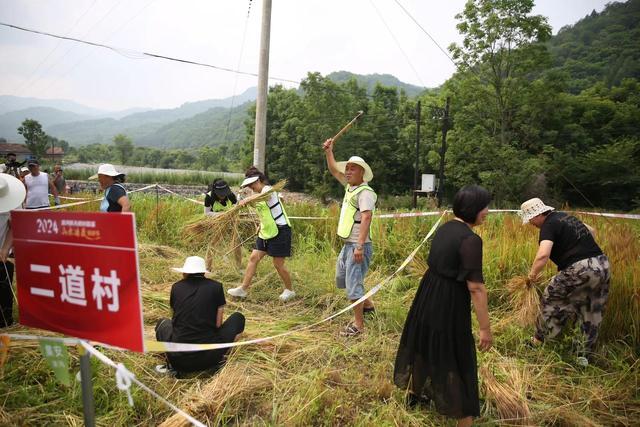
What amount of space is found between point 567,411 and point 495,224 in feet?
12.6

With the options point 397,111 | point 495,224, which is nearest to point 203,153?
point 397,111

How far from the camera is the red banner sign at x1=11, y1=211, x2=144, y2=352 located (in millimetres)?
1535

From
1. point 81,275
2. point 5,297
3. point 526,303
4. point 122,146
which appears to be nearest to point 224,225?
point 5,297

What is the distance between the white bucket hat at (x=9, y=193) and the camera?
290cm

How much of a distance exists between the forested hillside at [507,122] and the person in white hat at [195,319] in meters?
5.57

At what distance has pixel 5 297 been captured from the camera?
3395mm

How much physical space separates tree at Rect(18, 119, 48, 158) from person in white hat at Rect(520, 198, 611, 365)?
70793mm

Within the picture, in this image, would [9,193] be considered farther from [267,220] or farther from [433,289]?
[433,289]

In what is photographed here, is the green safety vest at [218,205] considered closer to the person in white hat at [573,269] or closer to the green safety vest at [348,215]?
the green safety vest at [348,215]

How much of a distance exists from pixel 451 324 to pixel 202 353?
1752 millimetres

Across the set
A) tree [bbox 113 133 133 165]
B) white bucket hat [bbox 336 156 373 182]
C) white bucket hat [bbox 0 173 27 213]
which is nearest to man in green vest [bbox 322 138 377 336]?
white bucket hat [bbox 336 156 373 182]

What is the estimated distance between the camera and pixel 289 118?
1622 inches

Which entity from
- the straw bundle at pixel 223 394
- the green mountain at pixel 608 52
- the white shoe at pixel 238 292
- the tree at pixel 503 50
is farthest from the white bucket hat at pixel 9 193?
the green mountain at pixel 608 52

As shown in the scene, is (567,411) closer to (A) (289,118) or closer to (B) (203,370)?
(B) (203,370)
